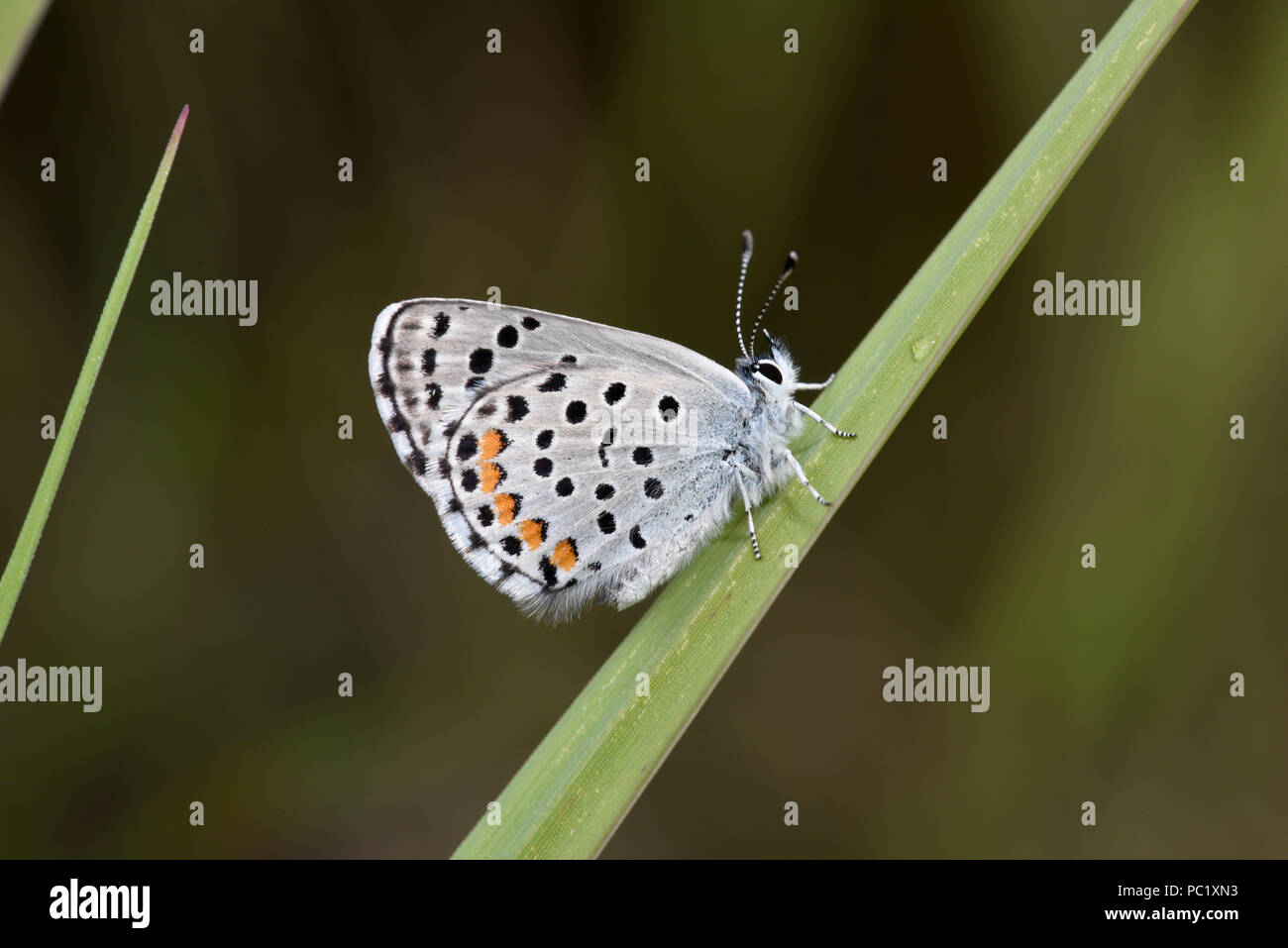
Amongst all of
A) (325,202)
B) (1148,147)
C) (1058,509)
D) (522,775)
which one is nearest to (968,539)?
(1058,509)

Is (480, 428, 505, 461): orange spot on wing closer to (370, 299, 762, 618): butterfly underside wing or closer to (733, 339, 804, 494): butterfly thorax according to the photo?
(370, 299, 762, 618): butterfly underside wing

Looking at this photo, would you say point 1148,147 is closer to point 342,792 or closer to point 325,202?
point 325,202

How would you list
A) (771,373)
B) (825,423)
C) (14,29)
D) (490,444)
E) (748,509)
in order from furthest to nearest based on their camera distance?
(771,373) → (490,444) → (748,509) → (825,423) → (14,29)

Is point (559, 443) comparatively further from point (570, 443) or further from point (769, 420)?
point (769, 420)

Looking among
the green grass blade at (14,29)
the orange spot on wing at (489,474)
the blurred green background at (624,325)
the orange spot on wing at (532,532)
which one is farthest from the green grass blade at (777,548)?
the green grass blade at (14,29)

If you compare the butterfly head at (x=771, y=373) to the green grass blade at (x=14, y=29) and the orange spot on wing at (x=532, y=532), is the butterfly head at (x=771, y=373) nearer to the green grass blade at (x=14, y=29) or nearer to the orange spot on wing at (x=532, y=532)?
the orange spot on wing at (x=532, y=532)

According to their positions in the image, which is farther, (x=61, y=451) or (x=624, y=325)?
(x=624, y=325)

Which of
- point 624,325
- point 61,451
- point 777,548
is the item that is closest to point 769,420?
point 777,548

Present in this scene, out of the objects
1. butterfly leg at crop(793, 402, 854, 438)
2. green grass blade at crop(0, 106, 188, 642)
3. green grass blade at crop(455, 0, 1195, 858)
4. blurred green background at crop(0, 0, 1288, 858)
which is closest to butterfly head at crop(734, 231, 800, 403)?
butterfly leg at crop(793, 402, 854, 438)
